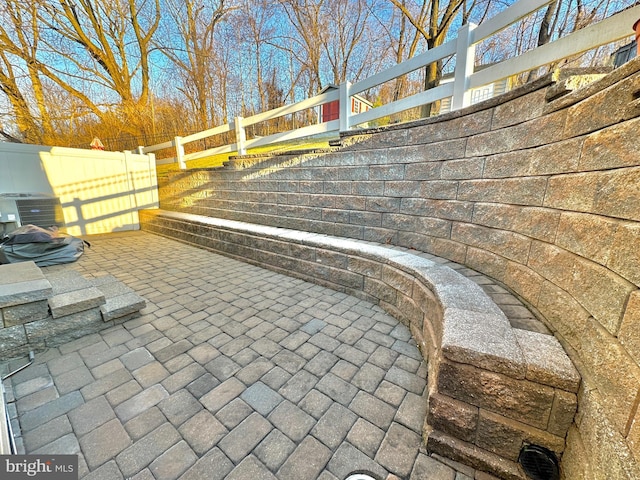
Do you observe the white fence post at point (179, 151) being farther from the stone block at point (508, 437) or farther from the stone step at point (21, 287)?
the stone block at point (508, 437)

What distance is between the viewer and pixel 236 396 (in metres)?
1.66

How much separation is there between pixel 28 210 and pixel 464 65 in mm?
7388

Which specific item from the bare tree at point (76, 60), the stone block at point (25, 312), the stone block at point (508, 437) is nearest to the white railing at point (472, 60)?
the stone block at point (508, 437)

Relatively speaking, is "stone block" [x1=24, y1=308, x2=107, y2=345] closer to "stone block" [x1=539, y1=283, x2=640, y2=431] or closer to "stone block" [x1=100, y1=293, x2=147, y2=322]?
"stone block" [x1=100, y1=293, x2=147, y2=322]

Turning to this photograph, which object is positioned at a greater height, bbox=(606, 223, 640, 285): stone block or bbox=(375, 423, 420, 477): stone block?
bbox=(606, 223, 640, 285): stone block

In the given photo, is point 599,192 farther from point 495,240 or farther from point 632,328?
point 495,240

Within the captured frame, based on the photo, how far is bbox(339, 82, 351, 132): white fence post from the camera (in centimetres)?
384

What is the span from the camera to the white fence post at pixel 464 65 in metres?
2.71

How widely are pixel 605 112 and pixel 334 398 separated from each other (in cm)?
209

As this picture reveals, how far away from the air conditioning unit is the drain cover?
276 inches

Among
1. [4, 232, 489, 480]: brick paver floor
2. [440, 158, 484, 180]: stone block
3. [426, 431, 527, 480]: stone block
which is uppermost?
[440, 158, 484, 180]: stone block

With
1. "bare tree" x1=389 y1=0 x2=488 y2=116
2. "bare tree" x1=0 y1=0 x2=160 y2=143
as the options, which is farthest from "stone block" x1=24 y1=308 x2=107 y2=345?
"bare tree" x1=0 y1=0 x2=160 y2=143

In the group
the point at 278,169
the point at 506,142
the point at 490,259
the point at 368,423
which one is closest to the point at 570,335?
the point at 490,259

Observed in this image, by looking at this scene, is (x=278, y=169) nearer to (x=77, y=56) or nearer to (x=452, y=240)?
(x=452, y=240)
